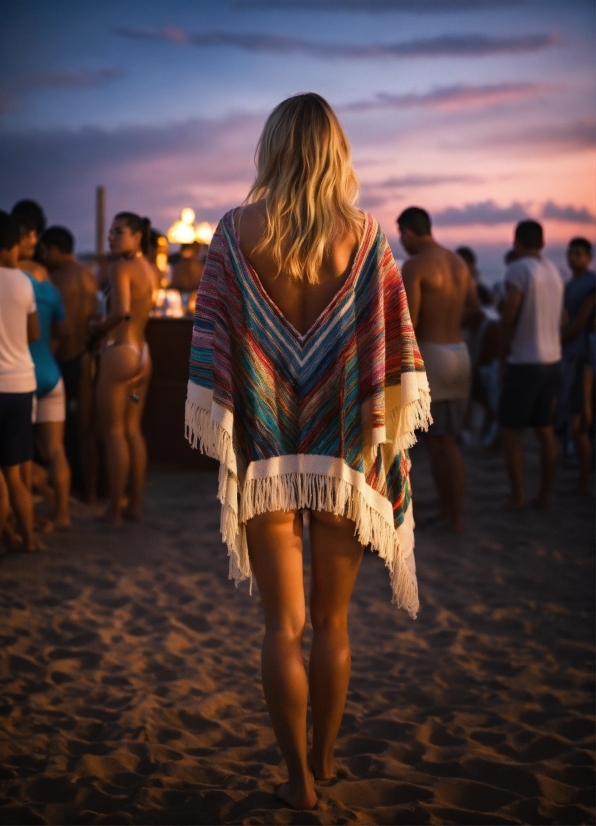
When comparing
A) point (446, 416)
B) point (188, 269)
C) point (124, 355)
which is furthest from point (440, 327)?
point (188, 269)

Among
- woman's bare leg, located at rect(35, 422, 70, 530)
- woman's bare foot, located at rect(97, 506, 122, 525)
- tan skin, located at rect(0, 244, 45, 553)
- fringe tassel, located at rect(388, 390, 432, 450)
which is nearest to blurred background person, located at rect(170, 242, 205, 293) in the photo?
woman's bare foot, located at rect(97, 506, 122, 525)

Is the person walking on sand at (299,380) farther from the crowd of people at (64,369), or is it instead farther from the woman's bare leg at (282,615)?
the crowd of people at (64,369)

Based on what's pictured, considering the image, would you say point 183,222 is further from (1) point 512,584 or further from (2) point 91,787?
(2) point 91,787

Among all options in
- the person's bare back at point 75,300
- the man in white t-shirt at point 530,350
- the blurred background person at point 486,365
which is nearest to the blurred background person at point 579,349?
the man in white t-shirt at point 530,350

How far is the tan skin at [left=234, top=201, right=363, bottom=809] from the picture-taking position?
88.1 inches

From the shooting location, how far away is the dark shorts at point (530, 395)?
5.86 m

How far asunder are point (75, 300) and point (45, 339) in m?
0.74

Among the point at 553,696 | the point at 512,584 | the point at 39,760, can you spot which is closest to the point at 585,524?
the point at 512,584

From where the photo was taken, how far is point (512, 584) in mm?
4527

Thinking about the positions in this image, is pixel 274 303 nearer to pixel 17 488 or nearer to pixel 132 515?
pixel 17 488

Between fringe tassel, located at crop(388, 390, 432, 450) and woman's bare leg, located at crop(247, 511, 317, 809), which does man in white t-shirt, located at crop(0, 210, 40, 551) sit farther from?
fringe tassel, located at crop(388, 390, 432, 450)

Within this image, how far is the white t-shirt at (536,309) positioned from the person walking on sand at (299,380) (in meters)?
3.68

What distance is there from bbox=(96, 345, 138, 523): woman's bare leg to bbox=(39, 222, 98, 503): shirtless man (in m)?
0.38

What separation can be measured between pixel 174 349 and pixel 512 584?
3609 millimetres
